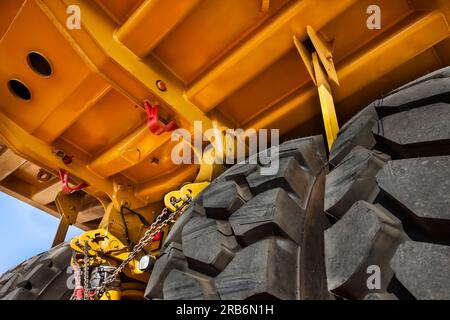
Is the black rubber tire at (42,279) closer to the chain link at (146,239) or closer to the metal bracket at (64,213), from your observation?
the metal bracket at (64,213)

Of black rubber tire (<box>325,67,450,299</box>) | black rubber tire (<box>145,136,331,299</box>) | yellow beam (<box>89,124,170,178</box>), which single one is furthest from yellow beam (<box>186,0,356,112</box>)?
black rubber tire (<box>325,67,450,299</box>)

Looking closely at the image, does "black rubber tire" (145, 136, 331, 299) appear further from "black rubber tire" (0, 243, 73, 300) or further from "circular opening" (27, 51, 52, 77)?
"black rubber tire" (0, 243, 73, 300)

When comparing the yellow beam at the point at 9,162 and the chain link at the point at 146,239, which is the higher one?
the yellow beam at the point at 9,162

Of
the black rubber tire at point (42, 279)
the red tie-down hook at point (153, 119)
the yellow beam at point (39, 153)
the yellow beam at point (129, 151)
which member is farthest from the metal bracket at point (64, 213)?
the red tie-down hook at point (153, 119)

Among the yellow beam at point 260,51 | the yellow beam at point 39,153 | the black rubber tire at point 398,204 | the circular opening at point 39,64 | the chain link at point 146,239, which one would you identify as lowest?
the black rubber tire at point 398,204

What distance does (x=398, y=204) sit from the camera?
647 millimetres

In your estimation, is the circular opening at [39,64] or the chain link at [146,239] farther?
the circular opening at [39,64]

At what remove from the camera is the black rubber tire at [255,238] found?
78 centimetres

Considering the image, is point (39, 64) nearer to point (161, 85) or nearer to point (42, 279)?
point (161, 85)

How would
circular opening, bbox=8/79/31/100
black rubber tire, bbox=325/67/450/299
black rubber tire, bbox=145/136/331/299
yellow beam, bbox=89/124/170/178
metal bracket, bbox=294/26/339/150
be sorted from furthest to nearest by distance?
yellow beam, bbox=89/124/170/178 → circular opening, bbox=8/79/31/100 → metal bracket, bbox=294/26/339/150 → black rubber tire, bbox=145/136/331/299 → black rubber tire, bbox=325/67/450/299

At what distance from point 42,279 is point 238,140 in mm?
1340

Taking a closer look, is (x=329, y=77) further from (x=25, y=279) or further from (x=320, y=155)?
(x=25, y=279)

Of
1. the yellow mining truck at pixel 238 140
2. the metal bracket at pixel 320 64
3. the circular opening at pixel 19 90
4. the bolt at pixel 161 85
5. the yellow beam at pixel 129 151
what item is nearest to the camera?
the yellow mining truck at pixel 238 140

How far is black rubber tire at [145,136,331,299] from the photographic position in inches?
30.5
